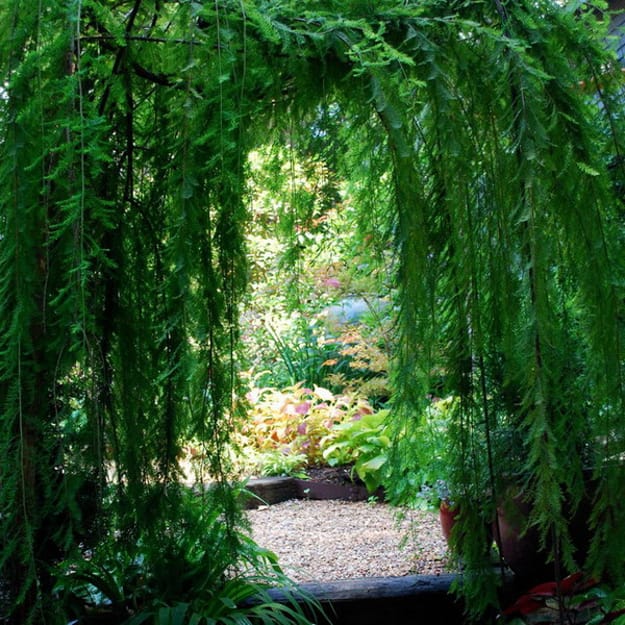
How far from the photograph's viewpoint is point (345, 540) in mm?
3391

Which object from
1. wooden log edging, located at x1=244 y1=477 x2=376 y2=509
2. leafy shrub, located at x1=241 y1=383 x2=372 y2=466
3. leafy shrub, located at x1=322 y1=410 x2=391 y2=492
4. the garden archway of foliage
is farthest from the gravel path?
the garden archway of foliage

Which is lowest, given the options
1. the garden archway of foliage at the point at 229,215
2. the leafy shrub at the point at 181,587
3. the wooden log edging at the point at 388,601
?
the wooden log edging at the point at 388,601

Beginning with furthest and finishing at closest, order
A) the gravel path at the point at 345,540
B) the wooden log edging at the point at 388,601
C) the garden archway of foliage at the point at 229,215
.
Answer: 1. the gravel path at the point at 345,540
2. the wooden log edging at the point at 388,601
3. the garden archway of foliage at the point at 229,215

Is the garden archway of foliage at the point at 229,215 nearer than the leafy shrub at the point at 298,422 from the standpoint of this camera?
Yes

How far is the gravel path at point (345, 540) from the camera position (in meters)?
3.05

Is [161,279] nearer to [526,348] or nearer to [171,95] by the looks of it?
[171,95]

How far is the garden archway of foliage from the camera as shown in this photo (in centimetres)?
141

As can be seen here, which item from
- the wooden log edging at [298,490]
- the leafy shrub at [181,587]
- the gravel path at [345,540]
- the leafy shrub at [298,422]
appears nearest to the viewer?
the leafy shrub at [181,587]

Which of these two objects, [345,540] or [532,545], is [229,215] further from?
[345,540]

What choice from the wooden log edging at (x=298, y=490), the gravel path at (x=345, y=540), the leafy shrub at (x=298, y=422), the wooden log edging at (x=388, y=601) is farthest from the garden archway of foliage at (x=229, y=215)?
the leafy shrub at (x=298, y=422)

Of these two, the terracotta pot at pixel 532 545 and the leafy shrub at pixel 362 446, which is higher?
the leafy shrub at pixel 362 446

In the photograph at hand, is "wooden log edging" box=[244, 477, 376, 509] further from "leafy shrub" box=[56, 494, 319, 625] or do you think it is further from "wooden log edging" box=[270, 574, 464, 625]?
"leafy shrub" box=[56, 494, 319, 625]

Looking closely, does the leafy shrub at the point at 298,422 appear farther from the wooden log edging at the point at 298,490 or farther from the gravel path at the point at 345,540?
the gravel path at the point at 345,540

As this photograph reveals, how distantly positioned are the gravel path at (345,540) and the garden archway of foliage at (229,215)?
105cm
